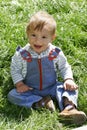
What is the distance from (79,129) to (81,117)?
0.21 metres

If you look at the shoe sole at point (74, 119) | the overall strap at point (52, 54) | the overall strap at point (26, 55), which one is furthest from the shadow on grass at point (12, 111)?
the overall strap at point (52, 54)

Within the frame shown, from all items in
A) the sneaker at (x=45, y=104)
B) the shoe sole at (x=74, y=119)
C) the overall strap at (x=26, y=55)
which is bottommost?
the shoe sole at (x=74, y=119)

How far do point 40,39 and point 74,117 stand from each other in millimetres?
887

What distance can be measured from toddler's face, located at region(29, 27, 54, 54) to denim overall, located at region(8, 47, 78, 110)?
12cm

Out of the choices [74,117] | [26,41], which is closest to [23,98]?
[74,117]

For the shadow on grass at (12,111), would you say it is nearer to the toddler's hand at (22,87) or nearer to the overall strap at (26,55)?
the toddler's hand at (22,87)

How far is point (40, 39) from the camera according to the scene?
178 inches

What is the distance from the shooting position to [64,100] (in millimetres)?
4586

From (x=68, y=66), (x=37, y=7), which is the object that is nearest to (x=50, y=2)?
(x=37, y=7)

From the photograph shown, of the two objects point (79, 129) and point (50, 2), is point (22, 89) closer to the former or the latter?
point (79, 129)

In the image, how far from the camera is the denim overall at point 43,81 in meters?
4.59

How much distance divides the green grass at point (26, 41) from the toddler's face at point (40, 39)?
0.55 meters

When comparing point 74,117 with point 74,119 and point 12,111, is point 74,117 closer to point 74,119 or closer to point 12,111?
point 74,119

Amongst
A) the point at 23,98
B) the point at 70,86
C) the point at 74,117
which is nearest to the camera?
the point at 74,117
